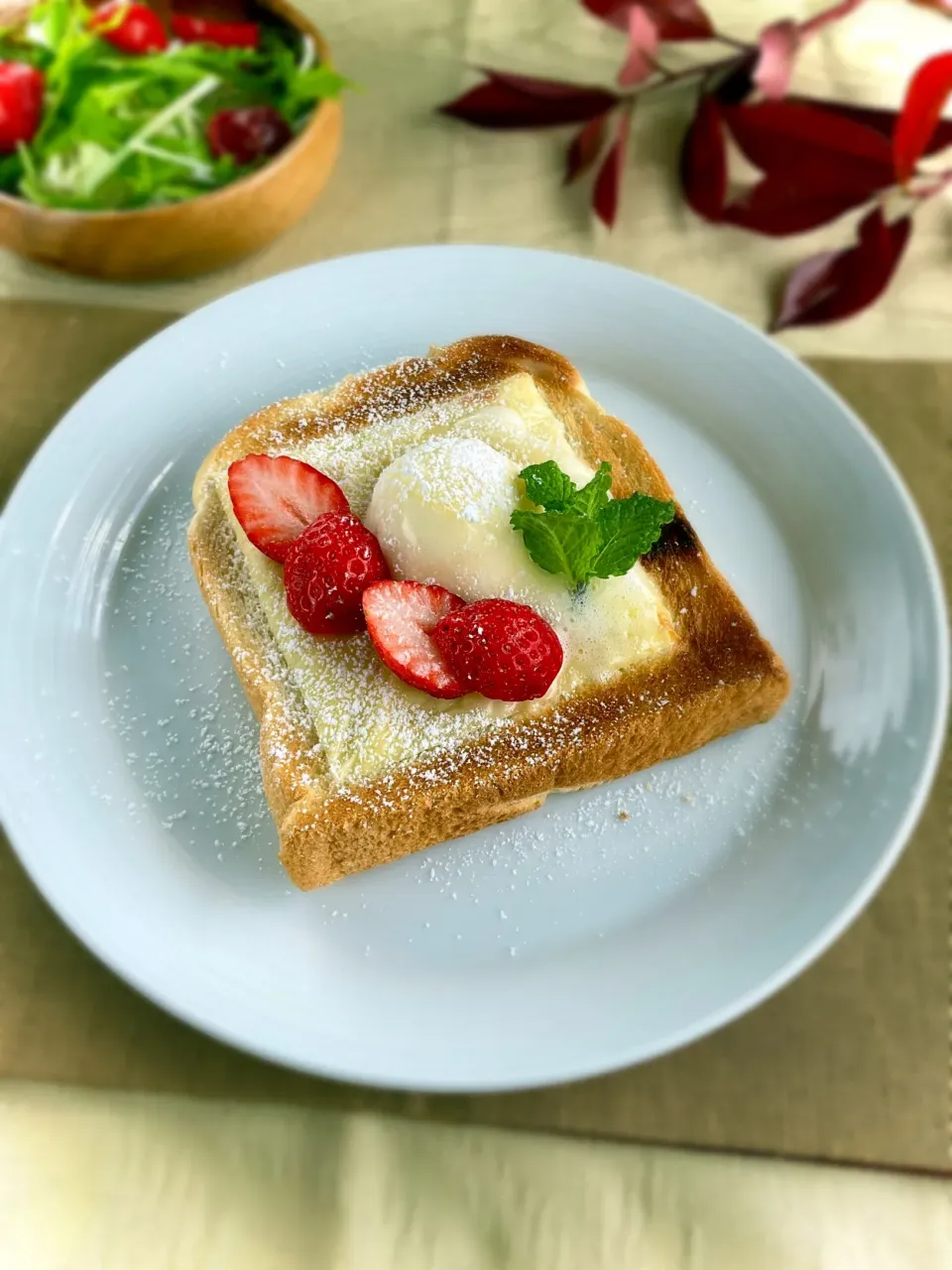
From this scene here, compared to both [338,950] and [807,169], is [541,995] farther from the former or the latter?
[807,169]

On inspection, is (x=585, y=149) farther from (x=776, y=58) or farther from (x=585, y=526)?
(x=585, y=526)

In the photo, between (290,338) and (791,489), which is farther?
(290,338)

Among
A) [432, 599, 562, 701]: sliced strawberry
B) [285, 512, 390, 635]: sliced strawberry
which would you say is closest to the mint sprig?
[432, 599, 562, 701]: sliced strawberry

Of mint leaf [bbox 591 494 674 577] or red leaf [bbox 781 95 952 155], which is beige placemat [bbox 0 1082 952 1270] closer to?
mint leaf [bbox 591 494 674 577]

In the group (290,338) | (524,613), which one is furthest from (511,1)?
(524,613)

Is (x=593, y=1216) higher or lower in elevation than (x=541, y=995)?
lower
